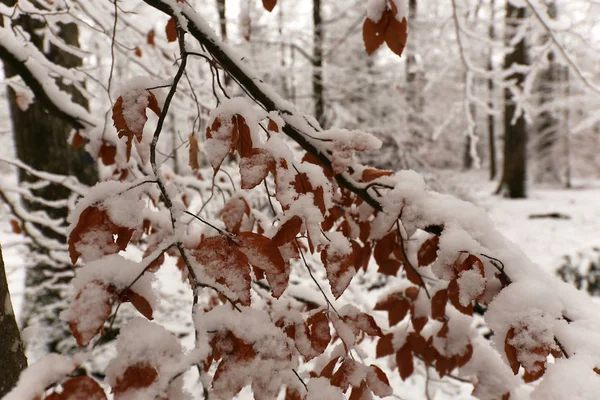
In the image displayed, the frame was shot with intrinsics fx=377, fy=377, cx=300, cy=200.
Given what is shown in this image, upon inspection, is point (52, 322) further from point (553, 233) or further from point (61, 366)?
point (553, 233)

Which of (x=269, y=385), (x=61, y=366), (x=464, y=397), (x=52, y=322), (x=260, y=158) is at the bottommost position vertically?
(x=464, y=397)

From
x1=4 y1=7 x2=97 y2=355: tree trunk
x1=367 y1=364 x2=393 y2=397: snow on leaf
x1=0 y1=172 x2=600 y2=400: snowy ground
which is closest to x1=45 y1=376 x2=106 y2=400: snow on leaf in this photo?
x1=367 y1=364 x2=393 y2=397: snow on leaf

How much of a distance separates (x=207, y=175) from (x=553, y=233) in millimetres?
7391

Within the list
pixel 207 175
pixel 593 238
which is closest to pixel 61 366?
pixel 207 175

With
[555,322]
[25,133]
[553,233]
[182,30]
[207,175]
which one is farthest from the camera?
[553,233]

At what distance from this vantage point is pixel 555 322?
855 millimetres

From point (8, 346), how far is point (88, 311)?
55cm

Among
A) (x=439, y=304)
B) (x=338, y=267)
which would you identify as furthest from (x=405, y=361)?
(x=338, y=267)

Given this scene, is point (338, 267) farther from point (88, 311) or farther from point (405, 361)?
point (405, 361)

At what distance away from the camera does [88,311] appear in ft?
2.15

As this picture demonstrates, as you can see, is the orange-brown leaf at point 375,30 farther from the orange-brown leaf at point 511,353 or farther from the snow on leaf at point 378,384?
the snow on leaf at point 378,384

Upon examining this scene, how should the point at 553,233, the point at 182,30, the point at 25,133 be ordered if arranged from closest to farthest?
the point at 182,30 < the point at 25,133 < the point at 553,233

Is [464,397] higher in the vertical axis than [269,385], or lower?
lower

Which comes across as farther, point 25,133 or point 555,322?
point 25,133
